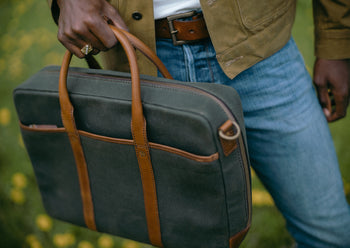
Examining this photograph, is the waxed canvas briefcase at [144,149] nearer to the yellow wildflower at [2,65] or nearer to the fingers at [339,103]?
the fingers at [339,103]

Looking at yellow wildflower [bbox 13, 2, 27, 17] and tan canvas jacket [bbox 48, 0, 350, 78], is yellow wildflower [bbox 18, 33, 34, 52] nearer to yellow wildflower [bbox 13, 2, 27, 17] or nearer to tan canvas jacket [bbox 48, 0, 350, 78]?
yellow wildflower [bbox 13, 2, 27, 17]

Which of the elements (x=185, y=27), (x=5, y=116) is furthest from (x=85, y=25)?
(x=5, y=116)

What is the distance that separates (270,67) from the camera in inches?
48.3

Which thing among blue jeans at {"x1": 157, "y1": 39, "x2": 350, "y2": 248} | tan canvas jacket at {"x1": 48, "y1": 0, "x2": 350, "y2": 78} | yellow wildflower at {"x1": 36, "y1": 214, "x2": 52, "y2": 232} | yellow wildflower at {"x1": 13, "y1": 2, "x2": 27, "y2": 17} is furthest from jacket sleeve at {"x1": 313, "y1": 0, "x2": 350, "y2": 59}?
yellow wildflower at {"x1": 13, "y1": 2, "x2": 27, "y2": 17}

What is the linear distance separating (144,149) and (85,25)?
1.44 ft

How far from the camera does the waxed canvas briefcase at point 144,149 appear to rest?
1022 millimetres

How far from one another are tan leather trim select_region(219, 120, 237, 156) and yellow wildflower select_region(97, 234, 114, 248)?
1.51 metres

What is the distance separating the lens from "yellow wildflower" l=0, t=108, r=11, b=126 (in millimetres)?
3382

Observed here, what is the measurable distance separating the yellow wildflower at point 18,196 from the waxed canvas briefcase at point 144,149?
4.51 feet

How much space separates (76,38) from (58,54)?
326 centimetres

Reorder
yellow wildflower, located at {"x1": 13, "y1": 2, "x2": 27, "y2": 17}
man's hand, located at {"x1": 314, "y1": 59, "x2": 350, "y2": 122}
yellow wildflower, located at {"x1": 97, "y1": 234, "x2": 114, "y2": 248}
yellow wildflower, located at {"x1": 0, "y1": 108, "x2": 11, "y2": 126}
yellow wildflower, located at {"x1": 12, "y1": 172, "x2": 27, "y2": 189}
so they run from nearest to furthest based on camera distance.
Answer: man's hand, located at {"x1": 314, "y1": 59, "x2": 350, "y2": 122}
yellow wildflower, located at {"x1": 97, "y1": 234, "x2": 114, "y2": 248}
yellow wildflower, located at {"x1": 12, "y1": 172, "x2": 27, "y2": 189}
yellow wildflower, located at {"x1": 0, "y1": 108, "x2": 11, "y2": 126}
yellow wildflower, located at {"x1": 13, "y1": 2, "x2": 27, "y2": 17}

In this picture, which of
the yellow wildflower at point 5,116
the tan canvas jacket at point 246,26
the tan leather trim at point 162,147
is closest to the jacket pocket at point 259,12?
the tan canvas jacket at point 246,26

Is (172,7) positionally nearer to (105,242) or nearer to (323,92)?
(323,92)

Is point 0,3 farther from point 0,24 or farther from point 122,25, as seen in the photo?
point 122,25
